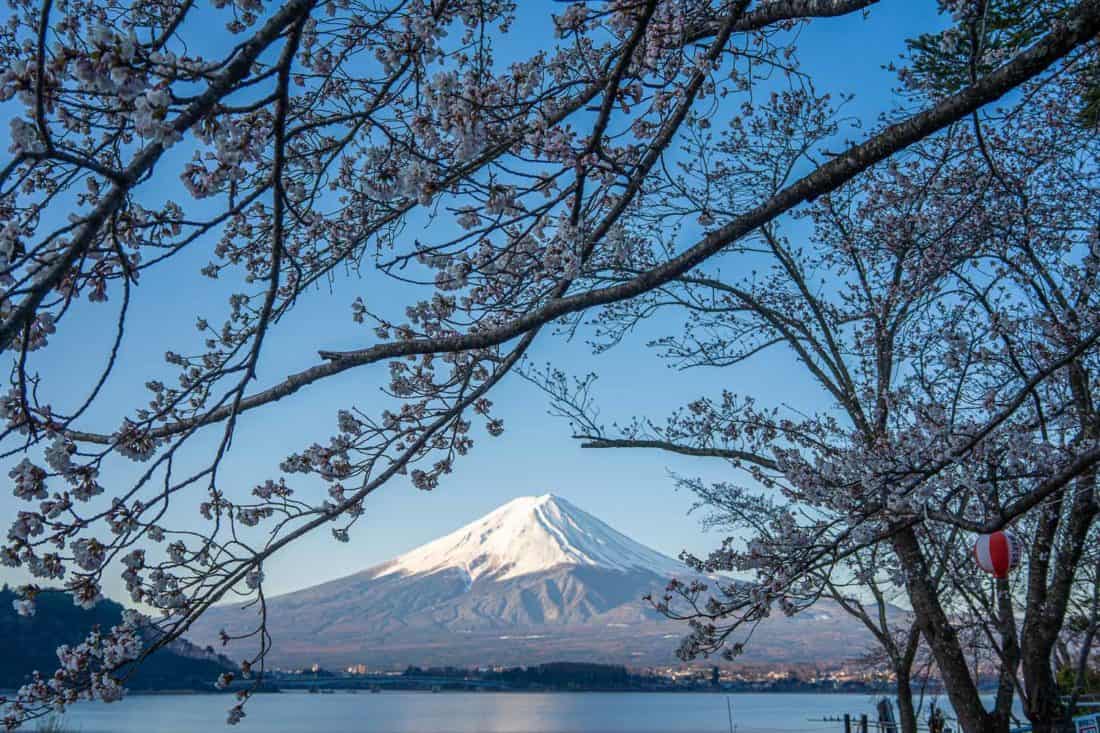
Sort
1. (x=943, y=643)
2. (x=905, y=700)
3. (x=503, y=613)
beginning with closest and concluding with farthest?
1. (x=943, y=643)
2. (x=905, y=700)
3. (x=503, y=613)

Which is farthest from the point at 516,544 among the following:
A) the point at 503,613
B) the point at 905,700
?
the point at 905,700

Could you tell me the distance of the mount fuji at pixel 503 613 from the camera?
5571 inches

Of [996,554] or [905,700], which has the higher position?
[996,554]

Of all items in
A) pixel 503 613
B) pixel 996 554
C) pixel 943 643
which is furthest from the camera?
pixel 503 613

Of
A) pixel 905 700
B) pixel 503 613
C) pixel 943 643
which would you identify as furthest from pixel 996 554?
pixel 503 613

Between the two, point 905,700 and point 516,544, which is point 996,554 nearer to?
point 905,700

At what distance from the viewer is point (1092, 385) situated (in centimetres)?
548

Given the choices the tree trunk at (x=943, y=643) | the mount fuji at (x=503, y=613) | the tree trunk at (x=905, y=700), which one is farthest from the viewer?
the mount fuji at (x=503, y=613)

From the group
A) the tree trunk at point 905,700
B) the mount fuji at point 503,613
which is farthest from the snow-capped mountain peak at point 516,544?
the tree trunk at point 905,700

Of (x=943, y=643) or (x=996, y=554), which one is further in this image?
(x=943, y=643)

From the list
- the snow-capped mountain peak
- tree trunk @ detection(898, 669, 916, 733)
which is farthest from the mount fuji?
tree trunk @ detection(898, 669, 916, 733)

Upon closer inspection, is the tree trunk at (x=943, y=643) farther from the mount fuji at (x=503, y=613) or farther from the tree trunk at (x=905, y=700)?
the mount fuji at (x=503, y=613)

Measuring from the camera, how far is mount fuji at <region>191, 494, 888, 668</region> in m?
142

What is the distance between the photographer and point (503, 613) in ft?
548
